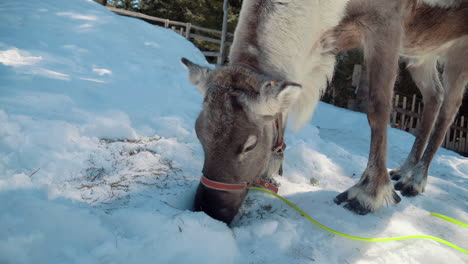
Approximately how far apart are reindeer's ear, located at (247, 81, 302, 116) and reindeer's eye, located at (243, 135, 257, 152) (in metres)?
0.18

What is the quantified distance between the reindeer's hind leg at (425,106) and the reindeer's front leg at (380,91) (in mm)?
1124

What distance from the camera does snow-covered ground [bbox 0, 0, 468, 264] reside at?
1403mm

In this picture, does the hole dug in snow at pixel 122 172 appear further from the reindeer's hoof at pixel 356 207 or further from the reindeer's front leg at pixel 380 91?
the reindeer's front leg at pixel 380 91

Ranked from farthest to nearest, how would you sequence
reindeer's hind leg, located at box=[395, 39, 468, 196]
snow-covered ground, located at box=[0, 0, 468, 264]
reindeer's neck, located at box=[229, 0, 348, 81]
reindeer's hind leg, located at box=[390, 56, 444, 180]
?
reindeer's hind leg, located at box=[390, 56, 444, 180], reindeer's hind leg, located at box=[395, 39, 468, 196], reindeer's neck, located at box=[229, 0, 348, 81], snow-covered ground, located at box=[0, 0, 468, 264]

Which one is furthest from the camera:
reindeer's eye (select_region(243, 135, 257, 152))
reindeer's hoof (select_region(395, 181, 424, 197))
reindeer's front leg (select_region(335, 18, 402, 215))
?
reindeer's hoof (select_region(395, 181, 424, 197))

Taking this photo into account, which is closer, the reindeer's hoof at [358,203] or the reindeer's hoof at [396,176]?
the reindeer's hoof at [358,203]

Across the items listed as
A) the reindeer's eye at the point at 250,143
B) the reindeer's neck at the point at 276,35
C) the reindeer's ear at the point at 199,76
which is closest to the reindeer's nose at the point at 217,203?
the reindeer's eye at the point at 250,143

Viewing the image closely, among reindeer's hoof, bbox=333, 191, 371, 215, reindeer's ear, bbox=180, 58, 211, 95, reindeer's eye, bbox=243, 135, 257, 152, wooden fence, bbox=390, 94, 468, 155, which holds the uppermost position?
reindeer's ear, bbox=180, 58, 211, 95

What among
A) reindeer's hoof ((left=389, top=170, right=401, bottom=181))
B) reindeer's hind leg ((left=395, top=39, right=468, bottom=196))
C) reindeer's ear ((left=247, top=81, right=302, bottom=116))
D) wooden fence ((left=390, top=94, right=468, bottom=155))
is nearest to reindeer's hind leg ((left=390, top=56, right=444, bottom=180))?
reindeer's hoof ((left=389, top=170, right=401, bottom=181))

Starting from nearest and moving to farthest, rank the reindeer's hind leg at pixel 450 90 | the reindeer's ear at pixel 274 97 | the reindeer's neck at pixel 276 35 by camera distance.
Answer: the reindeer's ear at pixel 274 97, the reindeer's neck at pixel 276 35, the reindeer's hind leg at pixel 450 90

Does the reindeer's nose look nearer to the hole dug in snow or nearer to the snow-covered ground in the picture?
the snow-covered ground

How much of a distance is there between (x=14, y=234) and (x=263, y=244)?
122 centimetres

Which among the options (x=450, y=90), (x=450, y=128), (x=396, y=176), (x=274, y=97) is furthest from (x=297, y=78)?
(x=450, y=128)

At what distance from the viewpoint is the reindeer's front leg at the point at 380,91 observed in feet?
8.52
